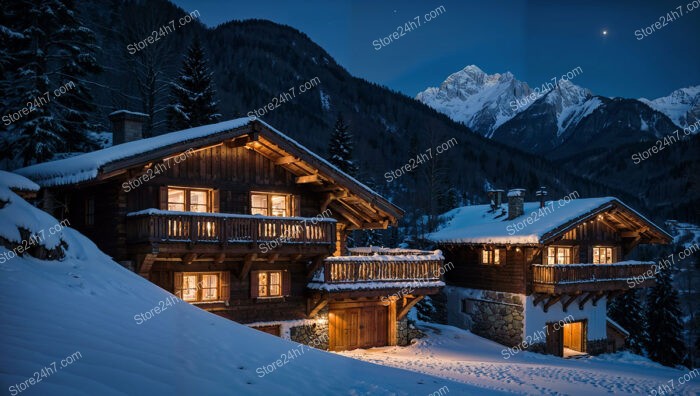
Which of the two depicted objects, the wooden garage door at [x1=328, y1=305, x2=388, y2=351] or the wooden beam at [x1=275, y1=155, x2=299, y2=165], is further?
the wooden garage door at [x1=328, y1=305, x2=388, y2=351]

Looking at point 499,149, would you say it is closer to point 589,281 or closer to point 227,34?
point 227,34

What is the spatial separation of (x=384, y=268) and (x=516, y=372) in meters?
6.47

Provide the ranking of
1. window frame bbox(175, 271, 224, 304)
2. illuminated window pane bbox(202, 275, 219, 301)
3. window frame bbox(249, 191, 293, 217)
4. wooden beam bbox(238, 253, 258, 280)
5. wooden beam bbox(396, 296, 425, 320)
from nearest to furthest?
window frame bbox(175, 271, 224, 304) < wooden beam bbox(238, 253, 258, 280) < illuminated window pane bbox(202, 275, 219, 301) < window frame bbox(249, 191, 293, 217) < wooden beam bbox(396, 296, 425, 320)

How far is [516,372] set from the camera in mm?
19547

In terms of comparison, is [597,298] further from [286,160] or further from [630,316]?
[286,160]

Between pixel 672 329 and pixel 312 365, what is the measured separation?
4024 cm

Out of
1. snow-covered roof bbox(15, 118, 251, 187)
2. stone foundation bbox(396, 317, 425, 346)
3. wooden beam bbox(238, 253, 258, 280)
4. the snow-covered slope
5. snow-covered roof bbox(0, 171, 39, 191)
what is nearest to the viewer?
the snow-covered slope

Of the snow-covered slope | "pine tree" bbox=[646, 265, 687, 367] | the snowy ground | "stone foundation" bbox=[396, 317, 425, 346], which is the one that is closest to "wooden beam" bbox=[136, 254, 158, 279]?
the snow-covered slope

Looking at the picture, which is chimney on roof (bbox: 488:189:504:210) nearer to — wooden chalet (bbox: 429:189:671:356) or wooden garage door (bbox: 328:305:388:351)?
wooden chalet (bbox: 429:189:671:356)

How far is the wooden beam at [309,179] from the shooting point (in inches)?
856

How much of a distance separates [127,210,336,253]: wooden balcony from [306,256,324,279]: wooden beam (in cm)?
67

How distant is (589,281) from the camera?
30188mm

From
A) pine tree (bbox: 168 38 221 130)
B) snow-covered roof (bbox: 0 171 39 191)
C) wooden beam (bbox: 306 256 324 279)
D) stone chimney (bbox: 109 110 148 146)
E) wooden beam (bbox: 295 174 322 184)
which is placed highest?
pine tree (bbox: 168 38 221 130)

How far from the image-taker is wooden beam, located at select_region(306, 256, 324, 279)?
71.4 feet
